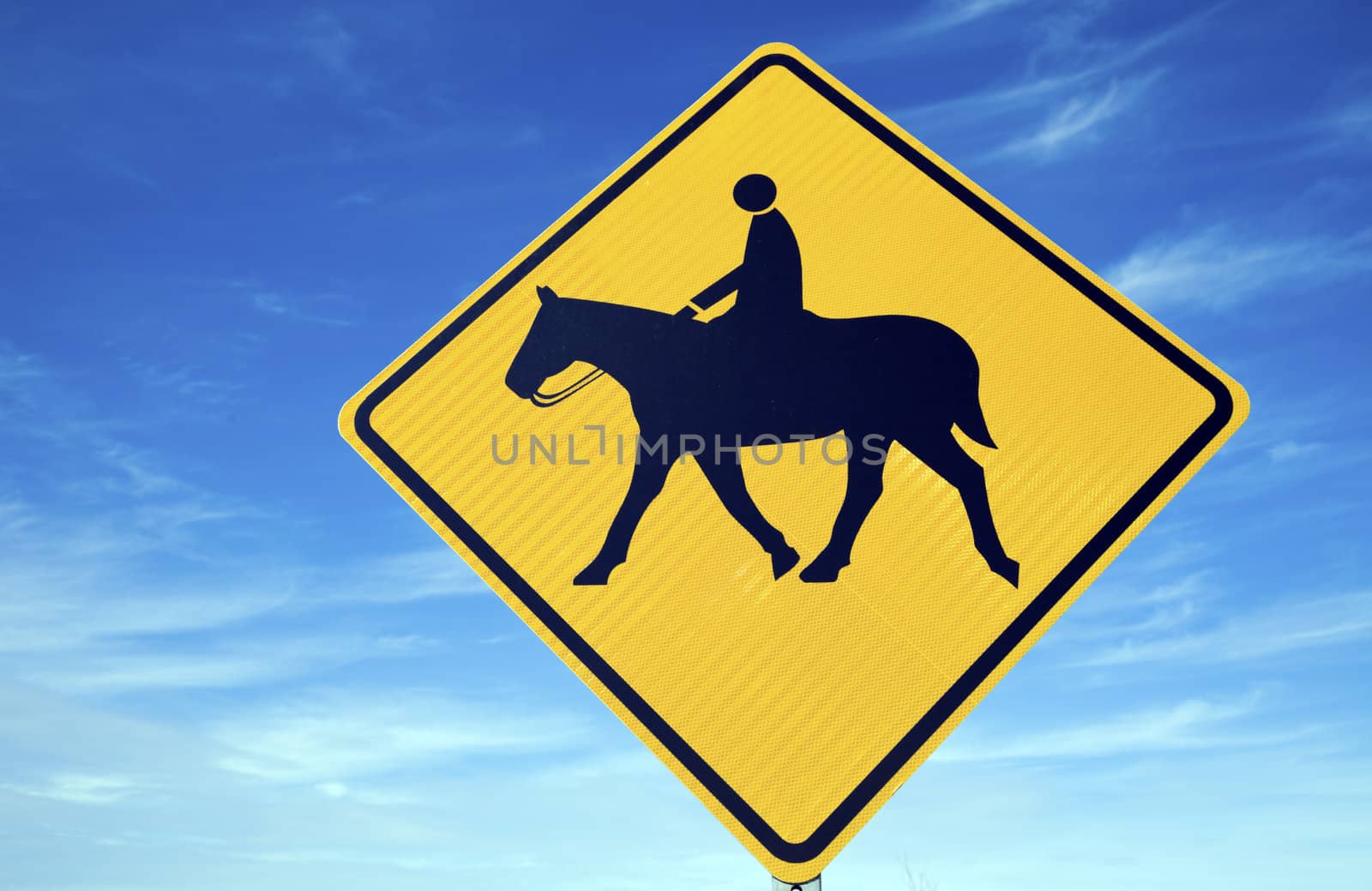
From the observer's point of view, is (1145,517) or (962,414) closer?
(1145,517)

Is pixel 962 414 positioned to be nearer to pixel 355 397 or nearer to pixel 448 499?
pixel 448 499

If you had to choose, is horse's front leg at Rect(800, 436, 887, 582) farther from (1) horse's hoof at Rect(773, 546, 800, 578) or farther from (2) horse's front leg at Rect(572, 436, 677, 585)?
(2) horse's front leg at Rect(572, 436, 677, 585)

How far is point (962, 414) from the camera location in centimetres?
267

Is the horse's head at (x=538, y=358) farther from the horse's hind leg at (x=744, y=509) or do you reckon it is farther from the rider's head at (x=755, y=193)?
the rider's head at (x=755, y=193)

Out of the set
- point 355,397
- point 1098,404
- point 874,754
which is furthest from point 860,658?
point 355,397

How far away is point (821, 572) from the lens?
2484 mm

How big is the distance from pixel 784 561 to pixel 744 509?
168mm

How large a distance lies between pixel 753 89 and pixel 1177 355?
1.49 metres

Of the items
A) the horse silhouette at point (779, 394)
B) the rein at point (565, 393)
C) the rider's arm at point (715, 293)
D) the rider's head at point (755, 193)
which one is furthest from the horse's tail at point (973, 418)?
the rein at point (565, 393)

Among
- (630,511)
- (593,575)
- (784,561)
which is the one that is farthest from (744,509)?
(593,575)

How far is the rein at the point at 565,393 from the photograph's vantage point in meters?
2.79

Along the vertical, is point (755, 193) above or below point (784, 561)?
above

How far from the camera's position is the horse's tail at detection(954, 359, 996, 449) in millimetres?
2637

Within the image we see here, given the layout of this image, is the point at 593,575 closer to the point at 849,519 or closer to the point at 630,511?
the point at 630,511
